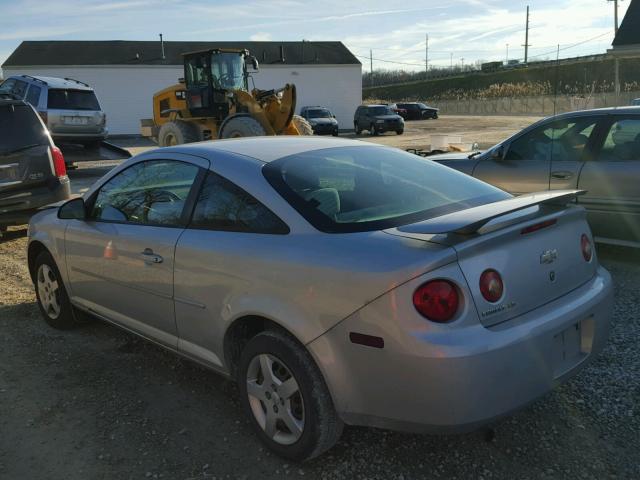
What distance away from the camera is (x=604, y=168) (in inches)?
234

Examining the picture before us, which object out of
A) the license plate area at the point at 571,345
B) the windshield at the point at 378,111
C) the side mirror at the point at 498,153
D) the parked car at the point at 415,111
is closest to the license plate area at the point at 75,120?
the side mirror at the point at 498,153

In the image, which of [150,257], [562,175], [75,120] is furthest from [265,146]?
[75,120]

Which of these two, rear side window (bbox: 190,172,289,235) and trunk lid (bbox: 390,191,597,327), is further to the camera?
rear side window (bbox: 190,172,289,235)

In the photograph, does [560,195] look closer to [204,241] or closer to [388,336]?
[388,336]

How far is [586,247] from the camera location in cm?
316

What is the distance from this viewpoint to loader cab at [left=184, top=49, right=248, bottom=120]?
16.1 m

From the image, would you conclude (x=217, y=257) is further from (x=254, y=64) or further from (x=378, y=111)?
(x=378, y=111)

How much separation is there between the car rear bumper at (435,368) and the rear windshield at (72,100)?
51.4 ft

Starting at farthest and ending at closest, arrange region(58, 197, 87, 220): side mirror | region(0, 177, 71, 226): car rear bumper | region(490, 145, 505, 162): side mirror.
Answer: region(0, 177, 71, 226): car rear bumper, region(490, 145, 505, 162): side mirror, region(58, 197, 87, 220): side mirror

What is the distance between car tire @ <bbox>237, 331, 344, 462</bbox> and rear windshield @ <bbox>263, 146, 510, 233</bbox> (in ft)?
2.05

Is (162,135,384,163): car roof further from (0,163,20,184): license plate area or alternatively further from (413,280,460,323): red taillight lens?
(0,163,20,184): license plate area

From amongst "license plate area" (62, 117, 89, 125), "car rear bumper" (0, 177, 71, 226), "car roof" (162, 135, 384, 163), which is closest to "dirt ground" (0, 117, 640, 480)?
"car roof" (162, 135, 384, 163)

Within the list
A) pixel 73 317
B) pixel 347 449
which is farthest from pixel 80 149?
pixel 347 449

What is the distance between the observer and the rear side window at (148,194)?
3547mm
